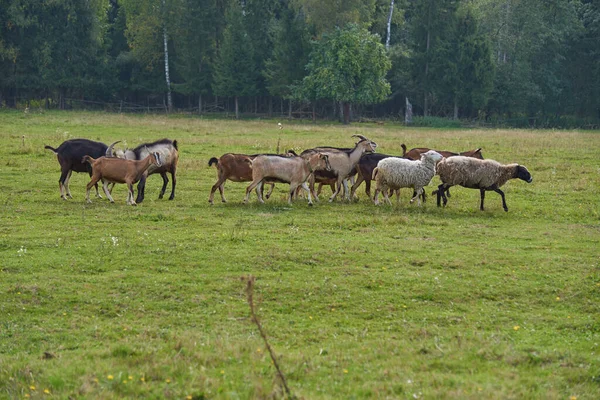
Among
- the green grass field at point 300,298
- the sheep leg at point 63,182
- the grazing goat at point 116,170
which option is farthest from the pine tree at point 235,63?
the grazing goat at point 116,170

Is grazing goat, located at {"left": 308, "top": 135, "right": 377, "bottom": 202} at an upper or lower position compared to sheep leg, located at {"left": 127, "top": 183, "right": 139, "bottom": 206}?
upper

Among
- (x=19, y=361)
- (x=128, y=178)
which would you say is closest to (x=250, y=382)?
(x=19, y=361)

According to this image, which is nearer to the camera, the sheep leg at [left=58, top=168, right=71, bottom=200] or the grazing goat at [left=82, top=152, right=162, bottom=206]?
the grazing goat at [left=82, top=152, right=162, bottom=206]

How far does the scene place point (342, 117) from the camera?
6388 centimetres

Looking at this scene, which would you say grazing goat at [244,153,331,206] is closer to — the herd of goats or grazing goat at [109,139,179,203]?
the herd of goats

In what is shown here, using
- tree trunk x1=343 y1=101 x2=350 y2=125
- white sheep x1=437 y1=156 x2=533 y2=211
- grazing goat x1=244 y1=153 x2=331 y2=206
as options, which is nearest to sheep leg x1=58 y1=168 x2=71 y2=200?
grazing goat x1=244 y1=153 x2=331 y2=206

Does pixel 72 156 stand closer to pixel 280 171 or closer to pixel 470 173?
pixel 280 171

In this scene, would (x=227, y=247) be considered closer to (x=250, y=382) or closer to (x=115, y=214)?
(x=115, y=214)

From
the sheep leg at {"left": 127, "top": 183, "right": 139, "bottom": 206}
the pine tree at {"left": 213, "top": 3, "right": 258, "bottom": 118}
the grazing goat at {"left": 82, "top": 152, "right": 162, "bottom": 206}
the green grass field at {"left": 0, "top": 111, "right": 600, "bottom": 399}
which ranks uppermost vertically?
the pine tree at {"left": 213, "top": 3, "right": 258, "bottom": 118}

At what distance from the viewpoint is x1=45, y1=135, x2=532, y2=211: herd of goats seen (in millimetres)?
18406

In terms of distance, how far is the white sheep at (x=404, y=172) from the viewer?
1852 cm

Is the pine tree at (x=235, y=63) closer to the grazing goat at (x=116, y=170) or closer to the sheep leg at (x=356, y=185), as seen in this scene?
the sheep leg at (x=356, y=185)

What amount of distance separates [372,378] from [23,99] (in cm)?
6726

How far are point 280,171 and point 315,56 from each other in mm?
46550
